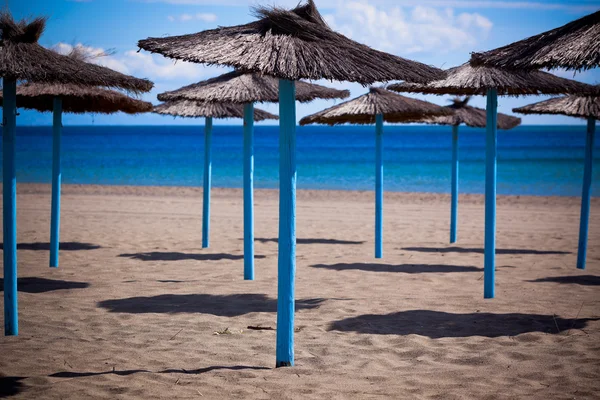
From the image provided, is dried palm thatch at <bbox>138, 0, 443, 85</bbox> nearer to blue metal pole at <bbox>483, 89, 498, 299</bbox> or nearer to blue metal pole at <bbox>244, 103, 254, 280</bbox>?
blue metal pole at <bbox>483, 89, 498, 299</bbox>

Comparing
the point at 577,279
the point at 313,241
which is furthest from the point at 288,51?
the point at 313,241

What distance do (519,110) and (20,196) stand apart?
14.7 meters

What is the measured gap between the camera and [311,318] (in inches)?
226

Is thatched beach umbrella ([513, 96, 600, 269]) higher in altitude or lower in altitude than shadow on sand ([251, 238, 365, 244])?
higher

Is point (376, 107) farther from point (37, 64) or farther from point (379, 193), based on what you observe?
point (37, 64)

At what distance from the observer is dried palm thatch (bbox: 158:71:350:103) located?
7.12 m

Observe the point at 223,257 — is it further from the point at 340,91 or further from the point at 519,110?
the point at 519,110

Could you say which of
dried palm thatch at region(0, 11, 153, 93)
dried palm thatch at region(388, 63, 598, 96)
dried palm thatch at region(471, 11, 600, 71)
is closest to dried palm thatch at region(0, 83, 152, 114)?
dried palm thatch at region(0, 11, 153, 93)

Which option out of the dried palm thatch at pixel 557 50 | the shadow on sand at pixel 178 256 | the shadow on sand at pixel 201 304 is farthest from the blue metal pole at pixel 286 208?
the shadow on sand at pixel 178 256

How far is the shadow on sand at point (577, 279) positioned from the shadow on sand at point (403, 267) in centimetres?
98

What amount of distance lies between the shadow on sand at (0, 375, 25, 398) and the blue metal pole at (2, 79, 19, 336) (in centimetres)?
108

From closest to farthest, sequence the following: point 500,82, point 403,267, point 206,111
A: point 500,82, point 403,267, point 206,111

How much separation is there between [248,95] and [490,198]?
3.10 meters

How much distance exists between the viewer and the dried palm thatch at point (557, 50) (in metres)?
5.07
